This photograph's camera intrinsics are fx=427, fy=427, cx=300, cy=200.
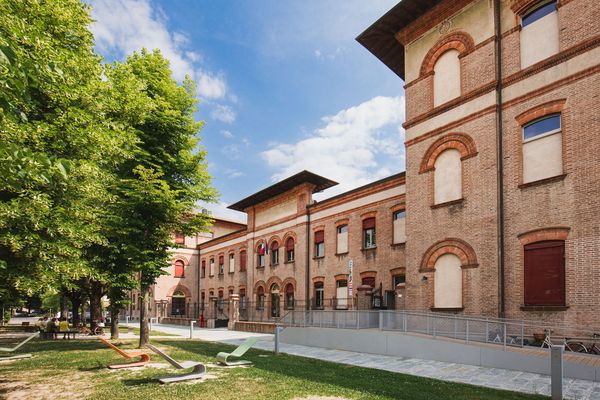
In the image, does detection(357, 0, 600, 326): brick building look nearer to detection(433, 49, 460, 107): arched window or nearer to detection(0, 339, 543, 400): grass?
detection(433, 49, 460, 107): arched window

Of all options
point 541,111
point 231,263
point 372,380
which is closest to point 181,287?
point 231,263

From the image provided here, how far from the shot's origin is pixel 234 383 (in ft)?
31.0

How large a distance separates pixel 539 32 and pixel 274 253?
2181cm

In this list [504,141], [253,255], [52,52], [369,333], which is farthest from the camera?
[253,255]

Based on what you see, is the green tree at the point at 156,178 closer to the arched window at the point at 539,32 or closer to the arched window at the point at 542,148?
the arched window at the point at 542,148

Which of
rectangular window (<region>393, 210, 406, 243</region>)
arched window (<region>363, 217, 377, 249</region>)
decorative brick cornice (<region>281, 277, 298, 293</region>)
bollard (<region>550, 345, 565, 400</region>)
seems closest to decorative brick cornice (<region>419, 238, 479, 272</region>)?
rectangular window (<region>393, 210, 406, 243</region>)

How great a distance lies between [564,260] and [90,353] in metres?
15.5

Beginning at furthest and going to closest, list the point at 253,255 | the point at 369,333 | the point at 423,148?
the point at 253,255, the point at 423,148, the point at 369,333

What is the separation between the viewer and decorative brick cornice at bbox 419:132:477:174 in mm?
15188

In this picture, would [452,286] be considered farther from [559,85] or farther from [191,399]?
[191,399]

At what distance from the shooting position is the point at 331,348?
17156 millimetres

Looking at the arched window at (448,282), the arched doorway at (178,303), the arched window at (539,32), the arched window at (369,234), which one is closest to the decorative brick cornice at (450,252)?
the arched window at (448,282)

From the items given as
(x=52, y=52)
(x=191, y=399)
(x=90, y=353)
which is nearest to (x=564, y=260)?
(x=191, y=399)

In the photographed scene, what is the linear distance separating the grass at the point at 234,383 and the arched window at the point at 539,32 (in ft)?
34.3
